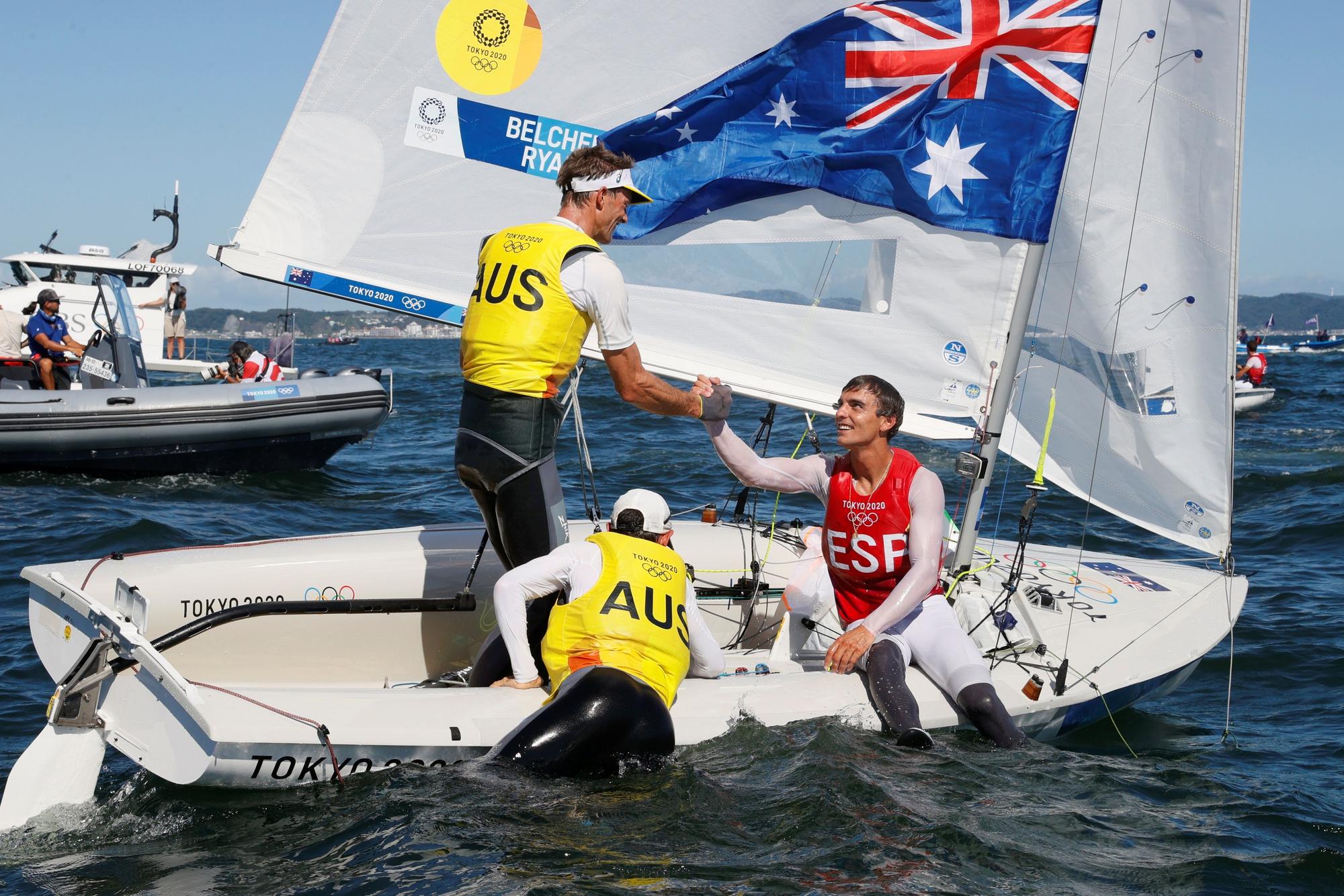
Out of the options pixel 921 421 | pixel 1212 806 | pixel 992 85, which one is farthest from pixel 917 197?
pixel 1212 806

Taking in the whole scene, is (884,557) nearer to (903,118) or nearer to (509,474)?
(509,474)

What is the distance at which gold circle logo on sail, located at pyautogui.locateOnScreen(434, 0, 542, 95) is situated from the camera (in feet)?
14.8

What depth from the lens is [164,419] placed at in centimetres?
1014

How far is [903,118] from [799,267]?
0.69 m

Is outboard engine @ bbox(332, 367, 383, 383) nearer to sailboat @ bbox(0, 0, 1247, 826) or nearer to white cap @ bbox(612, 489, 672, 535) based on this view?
sailboat @ bbox(0, 0, 1247, 826)

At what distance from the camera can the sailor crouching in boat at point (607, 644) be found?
332 centimetres

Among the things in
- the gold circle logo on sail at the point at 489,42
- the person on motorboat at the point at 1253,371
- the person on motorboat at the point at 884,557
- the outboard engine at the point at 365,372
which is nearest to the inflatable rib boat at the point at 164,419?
the outboard engine at the point at 365,372

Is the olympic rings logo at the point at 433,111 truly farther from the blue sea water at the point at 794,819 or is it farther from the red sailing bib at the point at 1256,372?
the red sailing bib at the point at 1256,372

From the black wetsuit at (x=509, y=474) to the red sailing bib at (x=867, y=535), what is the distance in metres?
0.98

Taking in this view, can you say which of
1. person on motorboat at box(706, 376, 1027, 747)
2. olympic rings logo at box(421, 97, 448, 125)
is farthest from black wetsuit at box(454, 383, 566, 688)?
olympic rings logo at box(421, 97, 448, 125)

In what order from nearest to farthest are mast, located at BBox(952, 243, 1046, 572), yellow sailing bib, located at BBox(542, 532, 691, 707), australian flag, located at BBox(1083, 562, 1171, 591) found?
yellow sailing bib, located at BBox(542, 532, 691, 707)
mast, located at BBox(952, 243, 1046, 572)
australian flag, located at BBox(1083, 562, 1171, 591)

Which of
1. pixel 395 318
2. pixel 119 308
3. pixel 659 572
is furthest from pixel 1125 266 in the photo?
pixel 395 318

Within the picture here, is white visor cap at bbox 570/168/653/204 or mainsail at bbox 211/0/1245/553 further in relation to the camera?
mainsail at bbox 211/0/1245/553

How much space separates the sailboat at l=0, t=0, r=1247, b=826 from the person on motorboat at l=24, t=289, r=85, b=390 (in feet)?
23.5
